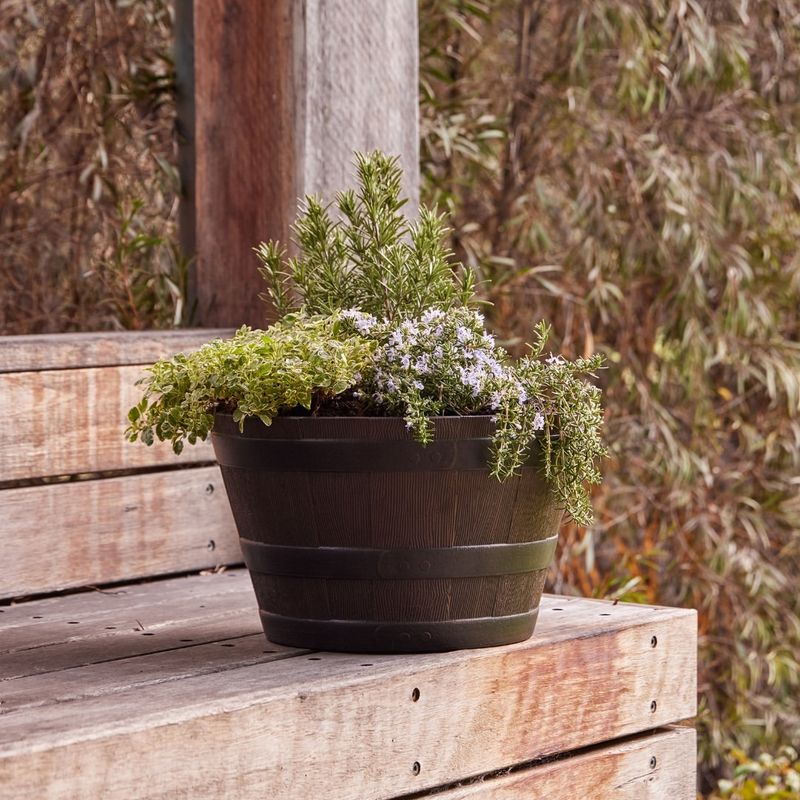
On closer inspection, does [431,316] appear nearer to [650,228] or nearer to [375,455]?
[375,455]

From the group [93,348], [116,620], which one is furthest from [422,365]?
[93,348]

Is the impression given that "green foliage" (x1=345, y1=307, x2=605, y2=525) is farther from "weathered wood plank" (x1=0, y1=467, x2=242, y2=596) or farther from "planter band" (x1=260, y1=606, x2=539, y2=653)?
"weathered wood plank" (x1=0, y1=467, x2=242, y2=596)

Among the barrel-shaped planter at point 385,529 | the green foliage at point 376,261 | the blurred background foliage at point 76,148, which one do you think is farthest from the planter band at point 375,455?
the blurred background foliage at point 76,148

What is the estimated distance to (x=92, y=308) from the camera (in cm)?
267

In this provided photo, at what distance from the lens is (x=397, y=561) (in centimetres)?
150

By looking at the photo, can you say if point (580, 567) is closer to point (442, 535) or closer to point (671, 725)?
point (671, 725)

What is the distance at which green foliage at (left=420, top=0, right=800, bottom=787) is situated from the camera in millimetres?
3400

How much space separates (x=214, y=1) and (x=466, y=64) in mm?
1226

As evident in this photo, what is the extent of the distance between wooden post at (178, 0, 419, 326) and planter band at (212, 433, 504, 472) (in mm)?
783

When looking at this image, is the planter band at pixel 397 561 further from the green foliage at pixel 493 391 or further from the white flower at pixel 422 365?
the white flower at pixel 422 365

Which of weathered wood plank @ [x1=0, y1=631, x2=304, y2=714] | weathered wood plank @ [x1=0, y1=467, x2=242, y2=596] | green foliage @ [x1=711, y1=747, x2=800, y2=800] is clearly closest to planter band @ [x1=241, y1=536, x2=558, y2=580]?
weathered wood plank @ [x1=0, y1=631, x2=304, y2=714]

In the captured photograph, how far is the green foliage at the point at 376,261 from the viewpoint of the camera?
5.42ft

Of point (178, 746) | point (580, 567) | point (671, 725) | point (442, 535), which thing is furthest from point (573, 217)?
point (178, 746)

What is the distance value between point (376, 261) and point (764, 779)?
2.60 metres
